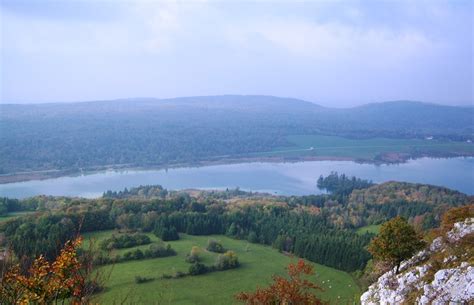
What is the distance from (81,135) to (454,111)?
431ft

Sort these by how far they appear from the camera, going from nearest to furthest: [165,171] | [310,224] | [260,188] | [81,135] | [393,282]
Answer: [393,282] → [310,224] → [260,188] → [165,171] → [81,135]

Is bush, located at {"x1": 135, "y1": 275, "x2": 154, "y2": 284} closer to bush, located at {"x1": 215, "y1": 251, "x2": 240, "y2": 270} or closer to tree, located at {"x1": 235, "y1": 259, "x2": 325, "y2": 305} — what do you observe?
bush, located at {"x1": 215, "y1": 251, "x2": 240, "y2": 270}

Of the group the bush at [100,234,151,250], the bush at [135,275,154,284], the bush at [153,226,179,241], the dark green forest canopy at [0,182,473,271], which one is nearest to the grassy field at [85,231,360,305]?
the bush at [135,275,154,284]

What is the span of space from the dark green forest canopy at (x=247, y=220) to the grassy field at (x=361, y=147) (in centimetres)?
4488

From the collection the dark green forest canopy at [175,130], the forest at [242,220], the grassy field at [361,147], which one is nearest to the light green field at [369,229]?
the forest at [242,220]

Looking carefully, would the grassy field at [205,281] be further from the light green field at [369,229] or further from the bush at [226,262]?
the light green field at [369,229]

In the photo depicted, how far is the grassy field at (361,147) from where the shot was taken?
292ft

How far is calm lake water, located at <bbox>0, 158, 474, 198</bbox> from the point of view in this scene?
2231 inches

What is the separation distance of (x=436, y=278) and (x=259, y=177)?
57.6 meters

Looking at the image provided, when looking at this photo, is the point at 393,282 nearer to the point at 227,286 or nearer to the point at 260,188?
the point at 227,286

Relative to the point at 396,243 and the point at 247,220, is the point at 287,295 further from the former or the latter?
the point at 247,220

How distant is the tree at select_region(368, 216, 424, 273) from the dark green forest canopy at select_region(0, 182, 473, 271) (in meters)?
13.3

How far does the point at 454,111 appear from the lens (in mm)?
160000

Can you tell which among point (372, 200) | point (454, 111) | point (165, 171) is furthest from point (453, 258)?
point (454, 111)
